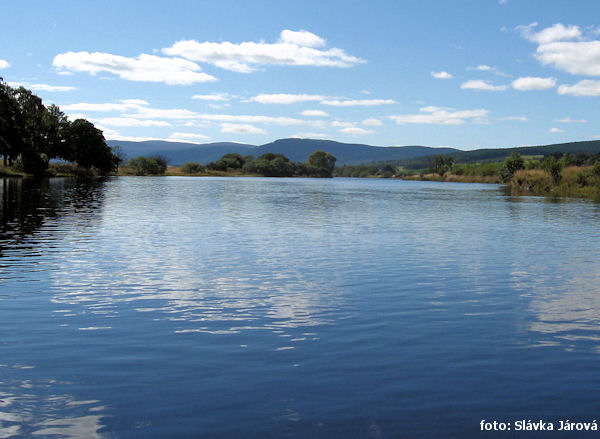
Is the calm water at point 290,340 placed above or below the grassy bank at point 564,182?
below

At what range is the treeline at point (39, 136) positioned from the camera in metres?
132

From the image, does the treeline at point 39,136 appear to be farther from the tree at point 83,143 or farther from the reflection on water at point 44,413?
the reflection on water at point 44,413

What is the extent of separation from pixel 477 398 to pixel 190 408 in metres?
5.51

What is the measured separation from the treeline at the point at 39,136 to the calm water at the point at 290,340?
11562cm

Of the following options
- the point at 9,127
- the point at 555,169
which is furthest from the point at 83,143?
the point at 555,169

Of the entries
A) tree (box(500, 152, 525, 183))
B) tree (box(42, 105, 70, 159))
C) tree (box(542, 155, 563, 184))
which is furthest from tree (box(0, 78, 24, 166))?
tree (box(500, 152, 525, 183))

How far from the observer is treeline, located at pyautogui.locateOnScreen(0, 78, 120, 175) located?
132 metres

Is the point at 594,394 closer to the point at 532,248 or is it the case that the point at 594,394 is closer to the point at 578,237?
the point at 532,248

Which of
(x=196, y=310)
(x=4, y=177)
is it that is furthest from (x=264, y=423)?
(x=4, y=177)

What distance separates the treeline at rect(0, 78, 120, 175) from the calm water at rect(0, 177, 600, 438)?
379 feet

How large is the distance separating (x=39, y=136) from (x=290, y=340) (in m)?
169

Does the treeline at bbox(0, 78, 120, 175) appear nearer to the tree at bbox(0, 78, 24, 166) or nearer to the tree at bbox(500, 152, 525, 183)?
the tree at bbox(0, 78, 24, 166)

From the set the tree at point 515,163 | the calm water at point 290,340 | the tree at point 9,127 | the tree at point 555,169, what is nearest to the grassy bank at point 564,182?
the tree at point 555,169

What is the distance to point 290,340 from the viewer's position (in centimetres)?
1431
